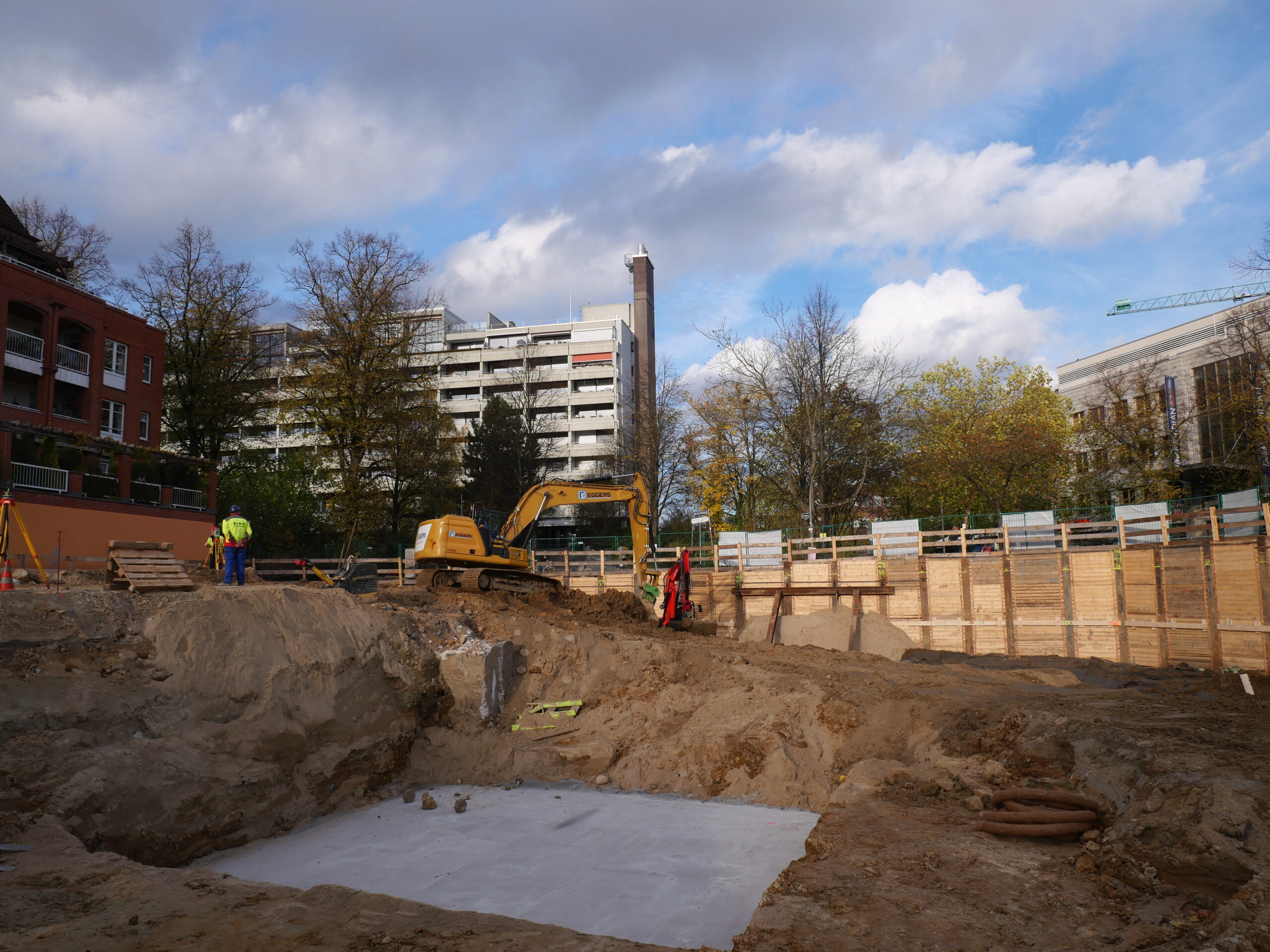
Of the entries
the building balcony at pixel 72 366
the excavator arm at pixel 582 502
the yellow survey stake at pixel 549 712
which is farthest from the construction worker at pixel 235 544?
the building balcony at pixel 72 366

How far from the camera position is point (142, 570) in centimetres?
1284

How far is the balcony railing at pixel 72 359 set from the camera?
31.0m

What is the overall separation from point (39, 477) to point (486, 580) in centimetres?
1497

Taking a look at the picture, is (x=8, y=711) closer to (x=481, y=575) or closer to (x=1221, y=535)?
(x=481, y=575)

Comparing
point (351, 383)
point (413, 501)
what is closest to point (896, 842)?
point (351, 383)

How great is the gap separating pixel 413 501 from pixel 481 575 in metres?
23.7

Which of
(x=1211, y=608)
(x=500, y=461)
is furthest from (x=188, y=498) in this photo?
(x=1211, y=608)

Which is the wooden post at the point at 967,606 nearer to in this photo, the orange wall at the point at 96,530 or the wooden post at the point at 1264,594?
the wooden post at the point at 1264,594

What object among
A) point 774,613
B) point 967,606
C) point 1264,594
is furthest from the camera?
point 774,613

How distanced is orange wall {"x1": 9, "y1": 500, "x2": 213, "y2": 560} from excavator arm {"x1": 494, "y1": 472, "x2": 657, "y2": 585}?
377 inches

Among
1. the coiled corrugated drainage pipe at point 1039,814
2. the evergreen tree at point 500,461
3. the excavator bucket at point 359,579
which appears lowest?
the coiled corrugated drainage pipe at point 1039,814

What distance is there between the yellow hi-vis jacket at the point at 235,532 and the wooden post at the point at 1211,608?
67.0ft

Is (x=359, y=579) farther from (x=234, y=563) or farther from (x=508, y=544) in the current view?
(x=508, y=544)

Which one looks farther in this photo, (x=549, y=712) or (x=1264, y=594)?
(x=1264, y=594)
